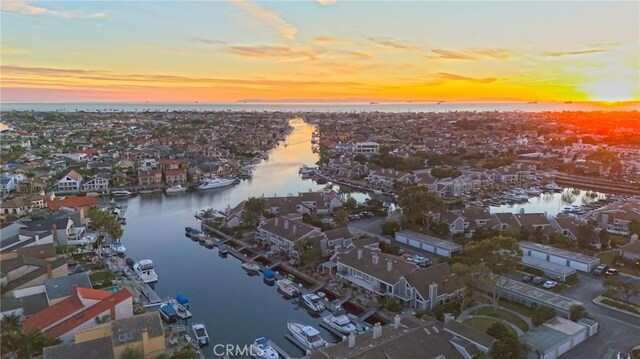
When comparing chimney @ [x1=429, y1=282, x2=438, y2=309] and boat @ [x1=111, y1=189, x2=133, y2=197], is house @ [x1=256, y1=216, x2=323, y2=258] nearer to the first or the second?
chimney @ [x1=429, y1=282, x2=438, y2=309]

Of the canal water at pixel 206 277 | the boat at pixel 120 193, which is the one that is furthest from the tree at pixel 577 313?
the boat at pixel 120 193

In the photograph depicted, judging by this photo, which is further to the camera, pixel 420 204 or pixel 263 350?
pixel 420 204

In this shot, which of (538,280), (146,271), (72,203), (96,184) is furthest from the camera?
(96,184)

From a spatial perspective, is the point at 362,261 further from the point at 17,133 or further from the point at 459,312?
the point at 17,133

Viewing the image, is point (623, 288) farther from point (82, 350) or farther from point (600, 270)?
point (82, 350)

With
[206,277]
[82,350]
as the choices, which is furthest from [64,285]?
[206,277]

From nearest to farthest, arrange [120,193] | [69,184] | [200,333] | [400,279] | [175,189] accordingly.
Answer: [200,333]
[400,279]
[120,193]
[69,184]
[175,189]

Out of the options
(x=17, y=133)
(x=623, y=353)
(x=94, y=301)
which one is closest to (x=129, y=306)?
(x=94, y=301)
